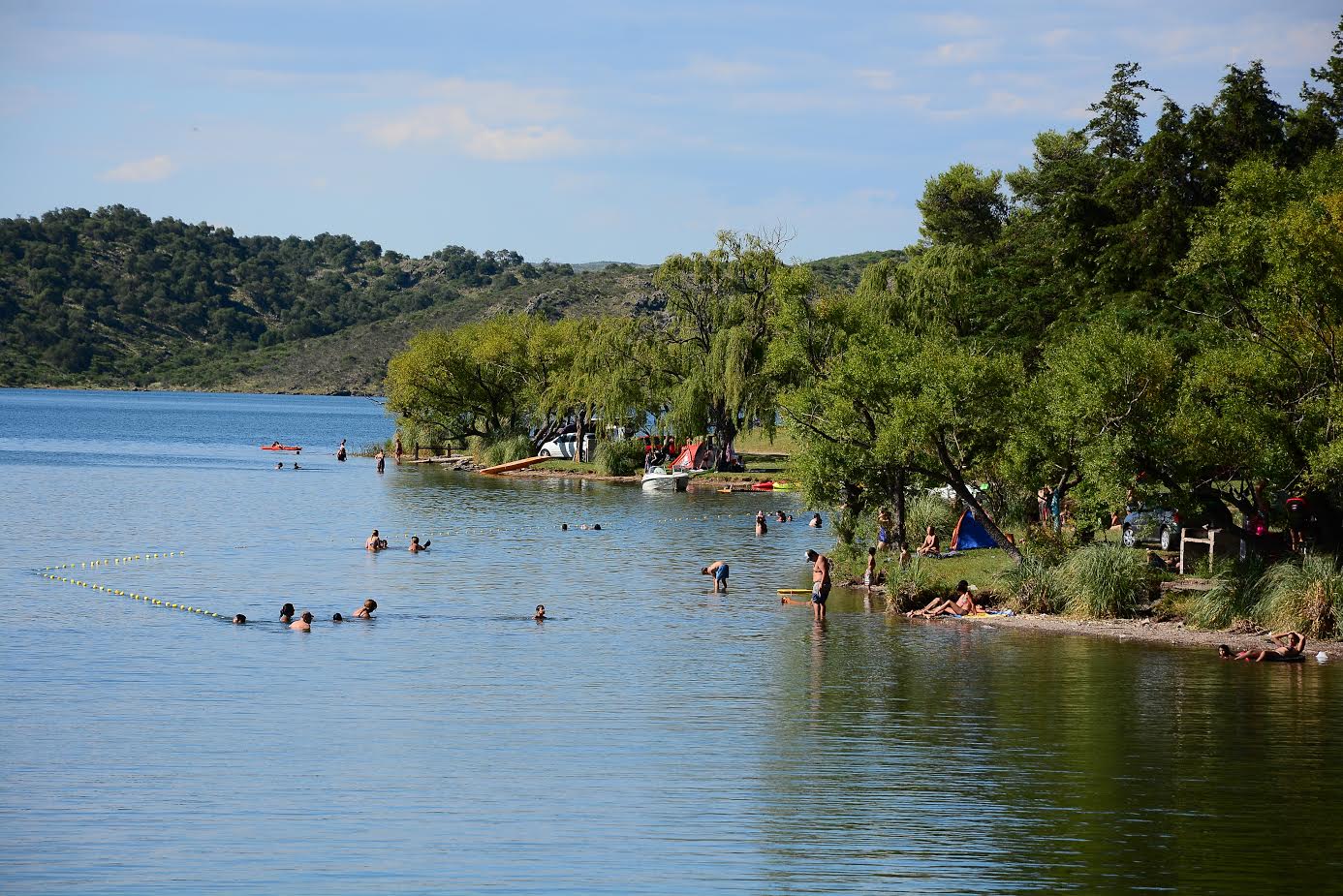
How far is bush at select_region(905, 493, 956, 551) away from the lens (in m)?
40.7

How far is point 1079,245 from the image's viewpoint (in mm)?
47812

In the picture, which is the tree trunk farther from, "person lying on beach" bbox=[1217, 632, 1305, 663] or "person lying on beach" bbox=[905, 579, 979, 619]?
"person lying on beach" bbox=[1217, 632, 1305, 663]

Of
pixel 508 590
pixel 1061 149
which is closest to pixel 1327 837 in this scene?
pixel 508 590

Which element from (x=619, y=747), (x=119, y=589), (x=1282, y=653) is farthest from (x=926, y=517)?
(x=119, y=589)

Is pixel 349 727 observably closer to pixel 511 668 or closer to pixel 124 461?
pixel 511 668

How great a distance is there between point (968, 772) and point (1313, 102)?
33623 mm

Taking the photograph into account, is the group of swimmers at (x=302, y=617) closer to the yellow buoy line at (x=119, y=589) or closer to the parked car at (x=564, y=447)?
the yellow buoy line at (x=119, y=589)

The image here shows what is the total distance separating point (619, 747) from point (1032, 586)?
15703 millimetres

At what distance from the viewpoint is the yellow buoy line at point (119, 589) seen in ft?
113

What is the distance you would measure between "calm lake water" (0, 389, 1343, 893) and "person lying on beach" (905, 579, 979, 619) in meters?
1.12

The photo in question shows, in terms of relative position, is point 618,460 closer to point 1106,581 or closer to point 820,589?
point 820,589

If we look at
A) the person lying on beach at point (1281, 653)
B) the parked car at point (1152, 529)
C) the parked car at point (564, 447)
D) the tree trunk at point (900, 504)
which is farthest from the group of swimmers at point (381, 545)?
the parked car at point (564, 447)

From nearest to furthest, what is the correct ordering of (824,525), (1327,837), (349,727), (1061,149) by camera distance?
1. (1327,837)
2. (349,727)
3. (824,525)
4. (1061,149)

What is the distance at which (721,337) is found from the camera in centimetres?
7225
